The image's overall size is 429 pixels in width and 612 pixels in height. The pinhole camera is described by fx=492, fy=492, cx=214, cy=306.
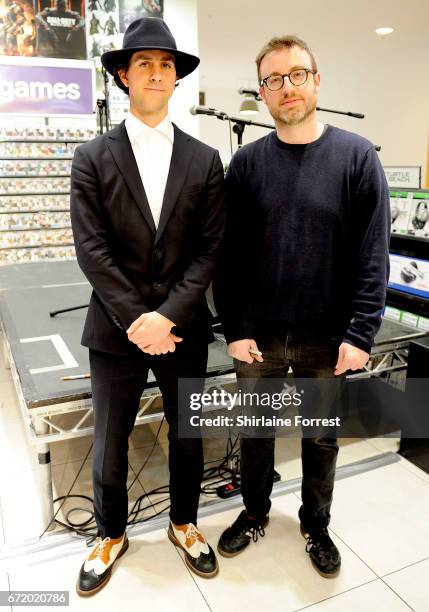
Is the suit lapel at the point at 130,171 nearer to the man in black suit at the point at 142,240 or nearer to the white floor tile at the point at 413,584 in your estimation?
the man in black suit at the point at 142,240

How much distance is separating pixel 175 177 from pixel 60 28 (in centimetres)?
423

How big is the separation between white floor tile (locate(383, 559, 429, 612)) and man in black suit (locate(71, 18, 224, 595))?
989 mm

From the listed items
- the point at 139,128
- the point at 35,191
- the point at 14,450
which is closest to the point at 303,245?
the point at 139,128

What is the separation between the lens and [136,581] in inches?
67.7

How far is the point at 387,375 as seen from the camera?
2.74m

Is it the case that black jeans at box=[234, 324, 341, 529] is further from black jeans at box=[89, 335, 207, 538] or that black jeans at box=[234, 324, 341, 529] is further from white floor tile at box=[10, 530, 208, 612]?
white floor tile at box=[10, 530, 208, 612]

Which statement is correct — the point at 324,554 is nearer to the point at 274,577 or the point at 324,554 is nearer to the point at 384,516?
the point at 274,577

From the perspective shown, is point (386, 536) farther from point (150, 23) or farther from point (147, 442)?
point (150, 23)

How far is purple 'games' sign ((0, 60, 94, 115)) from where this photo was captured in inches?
182

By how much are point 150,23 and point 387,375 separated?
7.00 feet

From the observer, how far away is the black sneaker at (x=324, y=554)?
1.73 meters

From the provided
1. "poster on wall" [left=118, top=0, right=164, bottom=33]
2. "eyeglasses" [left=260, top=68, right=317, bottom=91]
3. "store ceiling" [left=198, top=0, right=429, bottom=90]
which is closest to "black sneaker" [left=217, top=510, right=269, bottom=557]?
"eyeglasses" [left=260, top=68, right=317, bottom=91]

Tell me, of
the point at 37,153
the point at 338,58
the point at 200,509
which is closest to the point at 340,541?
the point at 200,509

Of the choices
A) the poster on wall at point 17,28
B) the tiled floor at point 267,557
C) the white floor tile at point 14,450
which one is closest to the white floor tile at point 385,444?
the tiled floor at point 267,557
